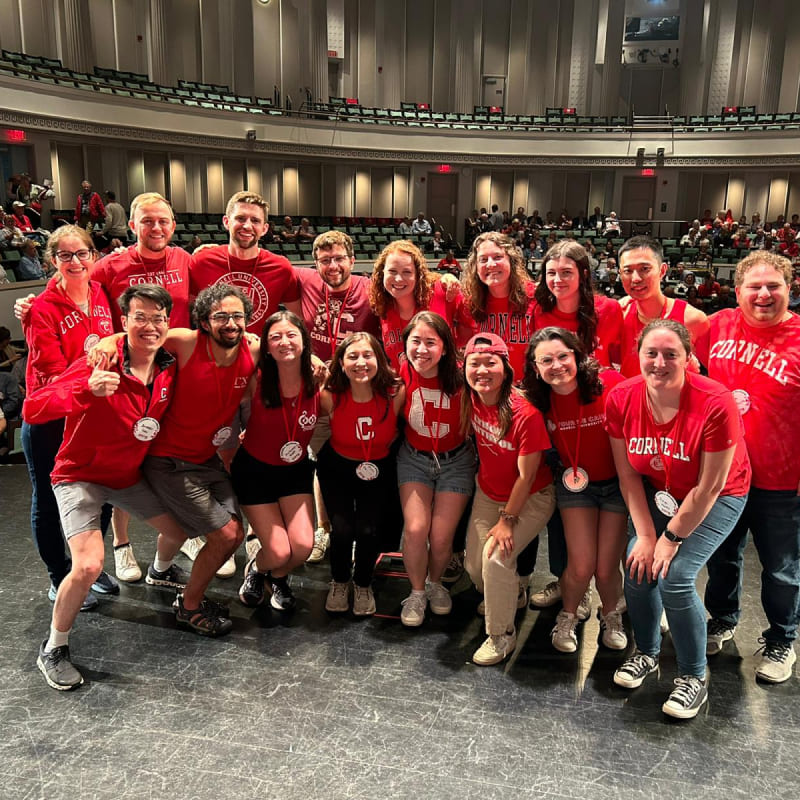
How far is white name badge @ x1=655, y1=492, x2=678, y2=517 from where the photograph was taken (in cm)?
259

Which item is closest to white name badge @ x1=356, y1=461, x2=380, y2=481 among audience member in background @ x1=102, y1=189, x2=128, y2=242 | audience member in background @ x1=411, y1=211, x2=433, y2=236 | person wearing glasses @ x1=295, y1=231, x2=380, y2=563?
person wearing glasses @ x1=295, y1=231, x2=380, y2=563

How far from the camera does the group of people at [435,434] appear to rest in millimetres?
2645

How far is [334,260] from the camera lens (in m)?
3.55

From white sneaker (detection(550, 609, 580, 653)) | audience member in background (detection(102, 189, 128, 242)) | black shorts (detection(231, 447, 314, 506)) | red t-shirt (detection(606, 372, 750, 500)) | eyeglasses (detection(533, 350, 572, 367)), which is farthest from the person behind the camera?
audience member in background (detection(102, 189, 128, 242))

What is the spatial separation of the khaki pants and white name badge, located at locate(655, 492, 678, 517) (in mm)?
527

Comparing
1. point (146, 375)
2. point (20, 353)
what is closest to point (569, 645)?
point (146, 375)

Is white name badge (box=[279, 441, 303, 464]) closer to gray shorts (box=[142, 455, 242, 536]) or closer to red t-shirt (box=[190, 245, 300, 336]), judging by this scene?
gray shorts (box=[142, 455, 242, 536])

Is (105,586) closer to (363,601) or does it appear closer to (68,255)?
(363,601)

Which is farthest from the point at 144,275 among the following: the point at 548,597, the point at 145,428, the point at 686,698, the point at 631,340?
the point at 686,698

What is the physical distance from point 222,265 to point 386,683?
224 centimetres

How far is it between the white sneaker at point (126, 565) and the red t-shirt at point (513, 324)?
7.26 ft

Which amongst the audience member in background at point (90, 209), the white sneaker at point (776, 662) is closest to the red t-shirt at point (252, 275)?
the white sneaker at point (776, 662)

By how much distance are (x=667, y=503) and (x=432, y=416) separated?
3.66 feet

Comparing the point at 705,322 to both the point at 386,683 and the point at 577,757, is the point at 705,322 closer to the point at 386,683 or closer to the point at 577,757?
the point at 577,757
